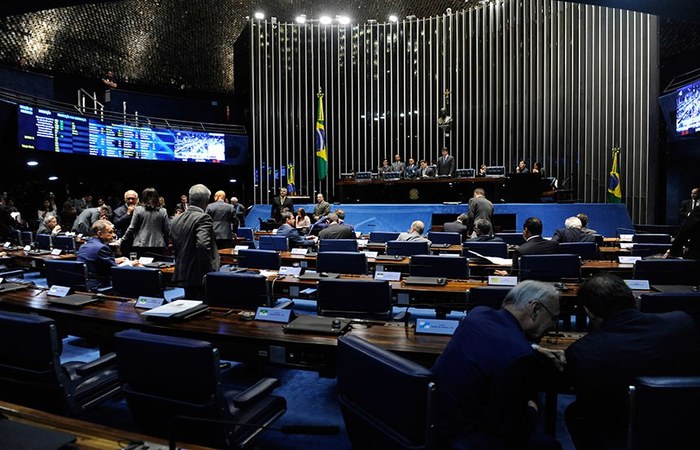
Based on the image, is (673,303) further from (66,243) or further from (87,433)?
(66,243)

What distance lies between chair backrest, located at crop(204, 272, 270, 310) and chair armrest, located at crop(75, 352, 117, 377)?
97 centimetres

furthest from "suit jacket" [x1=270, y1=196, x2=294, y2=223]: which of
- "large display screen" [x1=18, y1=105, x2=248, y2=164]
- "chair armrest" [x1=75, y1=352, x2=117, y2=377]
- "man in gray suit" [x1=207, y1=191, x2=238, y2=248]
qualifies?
"chair armrest" [x1=75, y1=352, x2=117, y2=377]

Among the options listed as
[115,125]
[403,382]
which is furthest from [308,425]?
[115,125]

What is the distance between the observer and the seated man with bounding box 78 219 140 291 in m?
4.13

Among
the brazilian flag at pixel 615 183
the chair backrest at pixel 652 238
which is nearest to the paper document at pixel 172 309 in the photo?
the chair backrest at pixel 652 238

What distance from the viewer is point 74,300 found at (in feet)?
9.36

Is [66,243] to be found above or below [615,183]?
below

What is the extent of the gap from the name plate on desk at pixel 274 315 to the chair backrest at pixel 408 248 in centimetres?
287

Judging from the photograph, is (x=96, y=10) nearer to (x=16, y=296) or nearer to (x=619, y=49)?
(x=16, y=296)

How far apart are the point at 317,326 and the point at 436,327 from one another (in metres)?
0.63

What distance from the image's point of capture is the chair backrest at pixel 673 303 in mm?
2449

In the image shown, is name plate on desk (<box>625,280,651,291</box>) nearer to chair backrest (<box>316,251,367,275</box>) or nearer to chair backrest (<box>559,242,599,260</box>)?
chair backrest (<box>559,242,599,260</box>)

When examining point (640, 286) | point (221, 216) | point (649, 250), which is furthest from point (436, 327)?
point (221, 216)

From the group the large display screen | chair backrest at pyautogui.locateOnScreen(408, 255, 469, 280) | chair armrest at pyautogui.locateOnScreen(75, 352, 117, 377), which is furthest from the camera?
the large display screen
